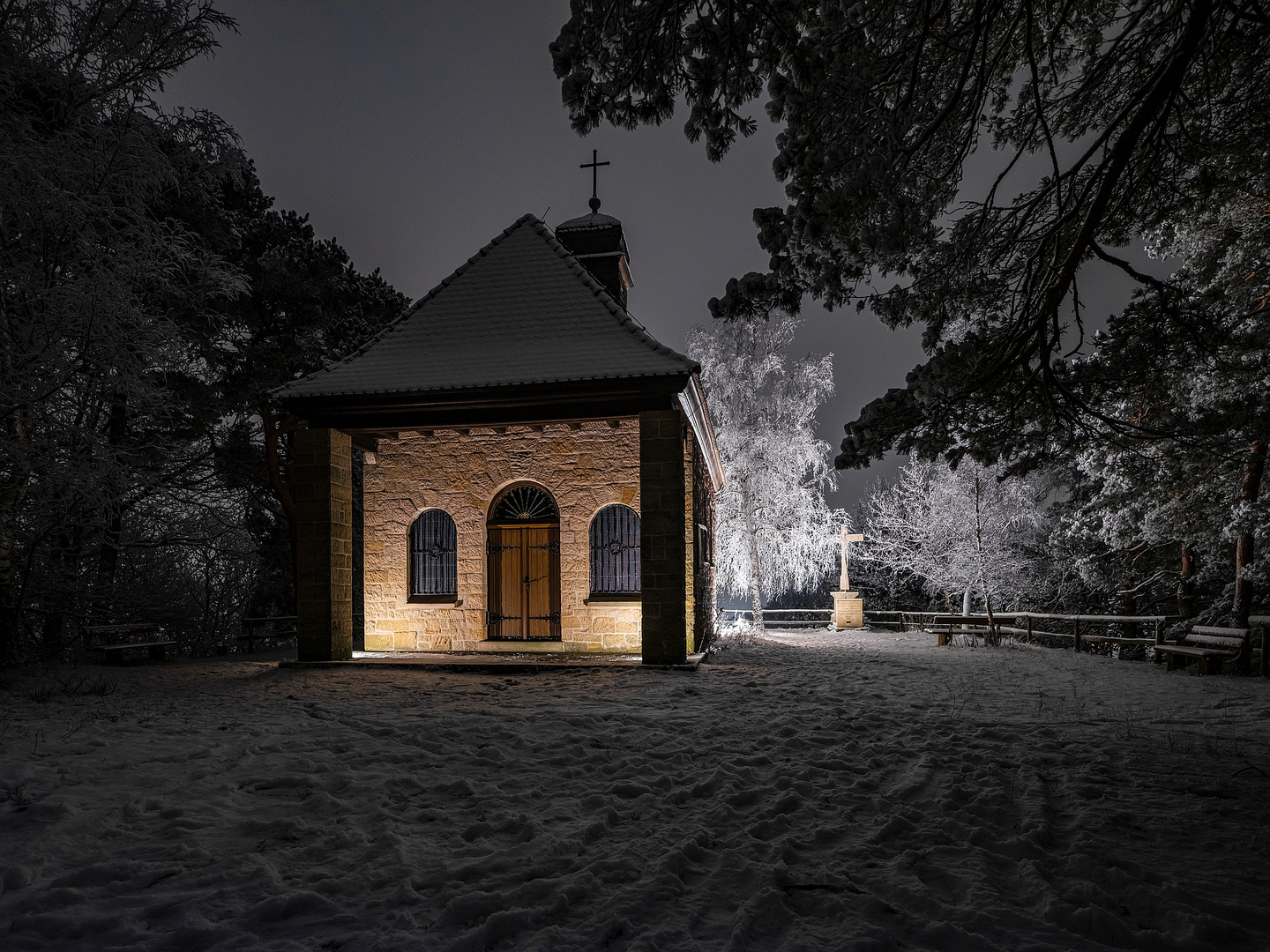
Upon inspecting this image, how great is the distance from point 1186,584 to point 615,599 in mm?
12895

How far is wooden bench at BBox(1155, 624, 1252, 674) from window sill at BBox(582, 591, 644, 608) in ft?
25.7

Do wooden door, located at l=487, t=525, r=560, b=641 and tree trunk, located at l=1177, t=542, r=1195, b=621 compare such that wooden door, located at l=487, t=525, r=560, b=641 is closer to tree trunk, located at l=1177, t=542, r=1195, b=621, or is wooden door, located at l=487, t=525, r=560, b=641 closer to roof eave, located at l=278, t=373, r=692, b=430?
roof eave, located at l=278, t=373, r=692, b=430

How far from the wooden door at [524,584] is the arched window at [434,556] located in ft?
2.19

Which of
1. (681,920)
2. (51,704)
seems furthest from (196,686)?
(681,920)

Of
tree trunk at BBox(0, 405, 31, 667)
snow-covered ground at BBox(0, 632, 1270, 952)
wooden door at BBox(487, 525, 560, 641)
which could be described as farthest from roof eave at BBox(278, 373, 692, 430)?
snow-covered ground at BBox(0, 632, 1270, 952)

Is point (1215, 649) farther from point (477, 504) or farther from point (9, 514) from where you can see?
point (9, 514)

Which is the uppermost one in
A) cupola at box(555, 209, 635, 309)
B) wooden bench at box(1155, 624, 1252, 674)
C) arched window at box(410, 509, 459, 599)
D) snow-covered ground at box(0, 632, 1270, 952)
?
cupola at box(555, 209, 635, 309)

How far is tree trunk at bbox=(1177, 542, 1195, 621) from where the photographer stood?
46.2ft

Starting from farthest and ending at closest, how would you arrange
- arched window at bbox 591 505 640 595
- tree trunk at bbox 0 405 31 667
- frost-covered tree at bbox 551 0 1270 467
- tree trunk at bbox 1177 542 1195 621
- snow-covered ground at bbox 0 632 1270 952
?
tree trunk at bbox 1177 542 1195 621, arched window at bbox 591 505 640 595, tree trunk at bbox 0 405 31 667, frost-covered tree at bbox 551 0 1270 467, snow-covered ground at bbox 0 632 1270 952

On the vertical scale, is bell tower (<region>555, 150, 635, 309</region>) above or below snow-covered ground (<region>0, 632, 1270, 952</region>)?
above

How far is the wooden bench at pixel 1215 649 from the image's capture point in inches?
351

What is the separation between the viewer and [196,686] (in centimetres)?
770

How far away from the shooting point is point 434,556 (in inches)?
453

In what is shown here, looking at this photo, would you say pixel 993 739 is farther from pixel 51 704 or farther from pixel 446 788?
pixel 51 704
